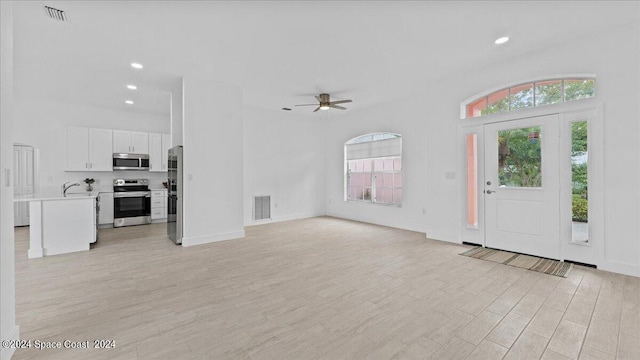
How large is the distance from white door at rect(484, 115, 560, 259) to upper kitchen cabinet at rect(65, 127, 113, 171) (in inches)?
326

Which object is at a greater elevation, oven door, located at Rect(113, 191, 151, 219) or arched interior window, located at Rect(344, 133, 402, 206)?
arched interior window, located at Rect(344, 133, 402, 206)

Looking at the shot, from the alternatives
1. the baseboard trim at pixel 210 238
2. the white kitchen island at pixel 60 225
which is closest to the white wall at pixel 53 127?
the white kitchen island at pixel 60 225

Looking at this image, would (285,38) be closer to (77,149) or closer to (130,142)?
(130,142)

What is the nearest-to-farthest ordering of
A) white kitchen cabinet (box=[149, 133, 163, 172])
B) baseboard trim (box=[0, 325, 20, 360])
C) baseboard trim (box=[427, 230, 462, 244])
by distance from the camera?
baseboard trim (box=[0, 325, 20, 360]) → baseboard trim (box=[427, 230, 462, 244]) → white kitchen cabinet (box=[149, 133, 163, 172])

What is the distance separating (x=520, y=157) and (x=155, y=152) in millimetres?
8120

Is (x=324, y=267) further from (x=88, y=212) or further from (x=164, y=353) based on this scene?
(x=88, y=212)

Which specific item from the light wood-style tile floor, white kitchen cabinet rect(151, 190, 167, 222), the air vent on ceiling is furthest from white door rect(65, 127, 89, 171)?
the air vent on ceiling

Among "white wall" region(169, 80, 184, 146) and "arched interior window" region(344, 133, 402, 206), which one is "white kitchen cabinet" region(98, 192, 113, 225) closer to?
"white wall" region(169, 80, 184, 146)

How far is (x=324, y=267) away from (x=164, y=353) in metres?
2.02

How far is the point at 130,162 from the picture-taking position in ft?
22.0

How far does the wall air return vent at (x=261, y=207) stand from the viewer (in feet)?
22.1

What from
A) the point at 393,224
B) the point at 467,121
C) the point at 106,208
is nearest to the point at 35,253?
the point at 106,208

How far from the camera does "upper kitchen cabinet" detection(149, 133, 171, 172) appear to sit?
703 cm

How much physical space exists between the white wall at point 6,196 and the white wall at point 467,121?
5.35 m
